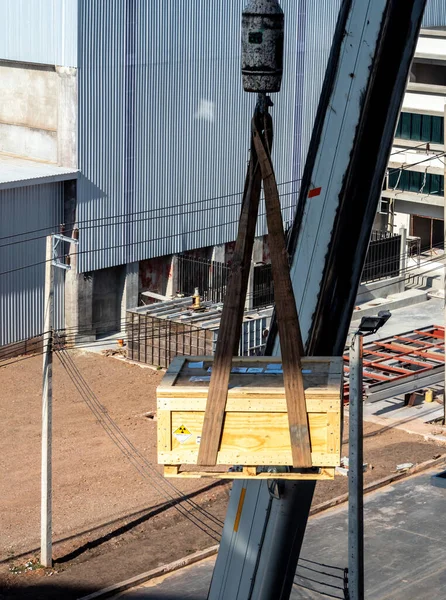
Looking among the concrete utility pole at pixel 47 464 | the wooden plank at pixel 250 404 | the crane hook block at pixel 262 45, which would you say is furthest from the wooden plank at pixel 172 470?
the concrete utility pole at pixel 47 464

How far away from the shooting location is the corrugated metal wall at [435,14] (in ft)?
150

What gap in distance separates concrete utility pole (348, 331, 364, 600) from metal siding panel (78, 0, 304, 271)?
24.4 metres

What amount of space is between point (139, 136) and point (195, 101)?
272cm

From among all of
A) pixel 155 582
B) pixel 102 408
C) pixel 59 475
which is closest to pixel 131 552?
pixel 155 582

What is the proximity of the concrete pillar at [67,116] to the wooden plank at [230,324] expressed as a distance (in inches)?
994

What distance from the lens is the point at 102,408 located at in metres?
27.7

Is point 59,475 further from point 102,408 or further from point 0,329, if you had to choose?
point 0,329

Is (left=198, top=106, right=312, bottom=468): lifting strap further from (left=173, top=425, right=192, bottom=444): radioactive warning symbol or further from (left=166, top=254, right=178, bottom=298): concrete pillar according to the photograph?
(left=166, top=254, right=178, bottom=298): concrete pillar

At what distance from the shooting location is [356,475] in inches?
362

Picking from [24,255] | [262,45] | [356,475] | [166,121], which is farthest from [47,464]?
[166,121]

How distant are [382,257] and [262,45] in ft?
108

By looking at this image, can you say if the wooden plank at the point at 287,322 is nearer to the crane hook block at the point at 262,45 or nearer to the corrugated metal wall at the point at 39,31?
the crane hook block at the point at 262,45

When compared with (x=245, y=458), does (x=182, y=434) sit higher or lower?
higher

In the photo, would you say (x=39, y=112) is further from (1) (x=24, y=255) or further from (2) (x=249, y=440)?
(2) (x=249, y=440)
